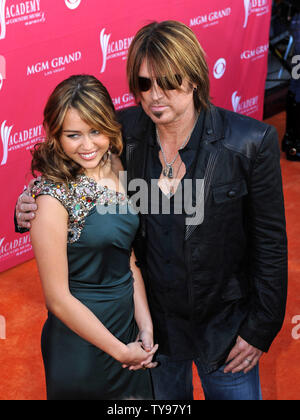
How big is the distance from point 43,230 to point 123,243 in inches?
13.1

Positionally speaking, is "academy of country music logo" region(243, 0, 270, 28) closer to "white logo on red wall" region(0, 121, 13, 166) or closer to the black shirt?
"white logo on red wall" region(0, 121, 13, 166)

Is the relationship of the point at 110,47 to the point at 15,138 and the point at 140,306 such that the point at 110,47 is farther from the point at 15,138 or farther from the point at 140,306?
the point at 140,306

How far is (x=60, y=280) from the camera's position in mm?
2016

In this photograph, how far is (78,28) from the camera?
4363mm

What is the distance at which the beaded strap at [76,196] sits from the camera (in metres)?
2.01

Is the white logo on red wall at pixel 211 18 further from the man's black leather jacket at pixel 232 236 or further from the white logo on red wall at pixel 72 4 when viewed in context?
the man's black leather jacket at pixel 232 236

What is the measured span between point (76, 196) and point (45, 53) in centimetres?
243

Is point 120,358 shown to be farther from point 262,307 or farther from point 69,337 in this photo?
point 262,307

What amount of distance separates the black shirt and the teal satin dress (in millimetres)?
91

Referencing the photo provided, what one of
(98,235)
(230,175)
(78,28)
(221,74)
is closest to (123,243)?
(98,235)

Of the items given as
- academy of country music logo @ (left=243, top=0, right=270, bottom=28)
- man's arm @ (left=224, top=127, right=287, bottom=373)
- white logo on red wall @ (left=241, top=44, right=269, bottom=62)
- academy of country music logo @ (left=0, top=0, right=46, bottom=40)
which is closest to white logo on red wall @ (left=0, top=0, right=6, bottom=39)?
academy of country music logo @ (left=0, top=0, right=46, bottom=40)

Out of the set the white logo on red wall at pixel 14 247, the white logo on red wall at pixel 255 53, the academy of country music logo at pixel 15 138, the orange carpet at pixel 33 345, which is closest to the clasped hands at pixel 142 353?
the orange carpet at pixel 33 345

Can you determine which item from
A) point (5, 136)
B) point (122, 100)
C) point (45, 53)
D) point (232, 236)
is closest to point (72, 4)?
point (45, 53)
